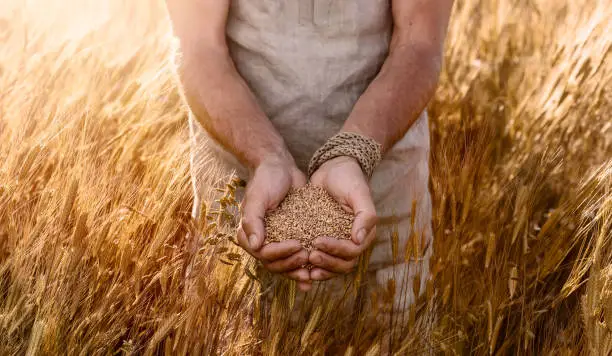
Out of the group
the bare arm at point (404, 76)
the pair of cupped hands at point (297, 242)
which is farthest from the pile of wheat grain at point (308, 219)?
the bare arm at point (404, 76)

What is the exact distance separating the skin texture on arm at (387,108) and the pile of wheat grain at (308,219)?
0.03 meters

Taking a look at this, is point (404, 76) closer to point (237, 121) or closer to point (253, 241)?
point (237, 121)

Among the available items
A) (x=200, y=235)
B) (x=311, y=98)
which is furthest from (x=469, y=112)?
(x=200, y=235)

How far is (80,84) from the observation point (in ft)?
6.95

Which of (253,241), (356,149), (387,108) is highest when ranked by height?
(387,108)

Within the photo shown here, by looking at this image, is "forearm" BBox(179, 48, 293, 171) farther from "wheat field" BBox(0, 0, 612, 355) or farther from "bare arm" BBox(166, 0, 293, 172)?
"wheat field" BBox(0, 0, 612, 355)

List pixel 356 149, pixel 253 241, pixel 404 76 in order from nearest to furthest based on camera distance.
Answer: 1. pixel 253 241
2. pixel 356 149
3. pixel 404 76

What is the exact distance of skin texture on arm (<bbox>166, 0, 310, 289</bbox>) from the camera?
53.3 inches

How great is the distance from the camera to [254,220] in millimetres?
1376

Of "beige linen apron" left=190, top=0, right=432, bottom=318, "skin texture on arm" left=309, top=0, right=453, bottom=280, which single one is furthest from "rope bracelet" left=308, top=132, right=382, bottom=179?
"beige linen apron" left=190, top=0, right=432, bottom=318

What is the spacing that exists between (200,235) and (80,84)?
0.96 meters

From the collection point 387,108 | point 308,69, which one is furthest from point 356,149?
point 308,69

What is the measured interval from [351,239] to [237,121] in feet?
1.04

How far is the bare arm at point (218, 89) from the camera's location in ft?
4.91
